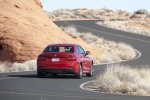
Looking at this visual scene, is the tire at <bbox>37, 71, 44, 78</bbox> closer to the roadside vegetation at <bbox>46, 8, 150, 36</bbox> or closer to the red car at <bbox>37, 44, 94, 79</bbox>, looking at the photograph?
the red car at <bbox>37, 44, 94, 79</bbox>

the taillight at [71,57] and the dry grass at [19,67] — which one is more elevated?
the taillight at [71,57]

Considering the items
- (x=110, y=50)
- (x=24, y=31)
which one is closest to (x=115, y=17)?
(x=110, y=50)

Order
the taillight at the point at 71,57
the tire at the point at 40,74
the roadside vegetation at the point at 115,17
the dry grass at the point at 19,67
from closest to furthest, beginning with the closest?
the taillight at the point at 71,57 < the tire at the point at 40,74 < the dry grass at the point at 19,67 < the roadside vegetation at the point at 115,17

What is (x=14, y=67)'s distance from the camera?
31438 mm

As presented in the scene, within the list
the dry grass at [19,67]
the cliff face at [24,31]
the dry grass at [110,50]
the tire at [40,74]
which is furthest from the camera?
the dry grass at [110,50]

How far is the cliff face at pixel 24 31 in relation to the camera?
119 feet

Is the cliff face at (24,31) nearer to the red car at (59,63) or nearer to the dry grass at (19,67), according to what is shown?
the dry grass at (19,67)

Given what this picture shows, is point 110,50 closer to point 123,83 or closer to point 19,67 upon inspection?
point 19,67

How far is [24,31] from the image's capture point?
37.9 m

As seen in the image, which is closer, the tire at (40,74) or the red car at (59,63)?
the red car at (59,63)

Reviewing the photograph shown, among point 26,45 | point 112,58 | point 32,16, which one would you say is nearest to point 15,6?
point 32,16

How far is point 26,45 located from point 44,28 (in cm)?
466

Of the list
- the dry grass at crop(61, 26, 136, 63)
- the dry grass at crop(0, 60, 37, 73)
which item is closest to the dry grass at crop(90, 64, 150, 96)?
the dry grass at crop(0, 60, 37, 73)

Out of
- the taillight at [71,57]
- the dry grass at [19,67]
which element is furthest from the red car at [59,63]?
the dry grass at [19,67]
